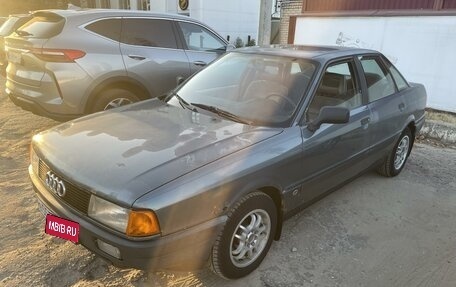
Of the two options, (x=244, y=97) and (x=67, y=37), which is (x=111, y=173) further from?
(x=67, y=37)

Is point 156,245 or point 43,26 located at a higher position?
point 43,26

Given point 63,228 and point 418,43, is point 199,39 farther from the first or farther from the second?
point 418,43

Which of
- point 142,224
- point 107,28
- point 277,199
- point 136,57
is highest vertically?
point 107,28

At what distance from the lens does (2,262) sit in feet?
8.97

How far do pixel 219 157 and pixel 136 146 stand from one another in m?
0.56

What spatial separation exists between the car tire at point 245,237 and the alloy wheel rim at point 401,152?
8.08 feet

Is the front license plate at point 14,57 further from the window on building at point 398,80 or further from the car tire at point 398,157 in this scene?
the car tire at point 398,157

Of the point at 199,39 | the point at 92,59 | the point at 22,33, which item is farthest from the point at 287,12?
the point at 22,33

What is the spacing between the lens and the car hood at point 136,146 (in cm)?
218

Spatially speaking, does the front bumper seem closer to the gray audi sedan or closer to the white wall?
the gray audi sedan

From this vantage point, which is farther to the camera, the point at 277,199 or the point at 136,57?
the point at 136,57

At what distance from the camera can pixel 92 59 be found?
15.6 feet

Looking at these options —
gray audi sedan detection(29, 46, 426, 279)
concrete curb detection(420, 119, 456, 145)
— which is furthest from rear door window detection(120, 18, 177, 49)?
concrete curb detection(420, 119, 456, 145)

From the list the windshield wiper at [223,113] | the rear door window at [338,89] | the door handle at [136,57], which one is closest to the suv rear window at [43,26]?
the door handle at [136,57]
